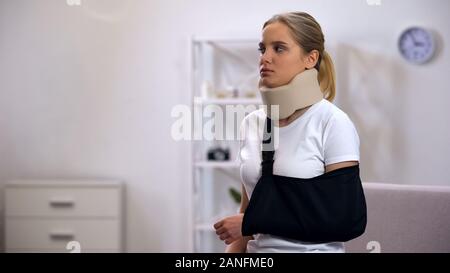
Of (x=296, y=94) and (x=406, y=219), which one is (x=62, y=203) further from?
(x=296, y=94)

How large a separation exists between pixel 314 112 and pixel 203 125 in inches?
68.0

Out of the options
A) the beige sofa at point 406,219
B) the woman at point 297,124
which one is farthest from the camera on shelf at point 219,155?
the woman at point 297,124

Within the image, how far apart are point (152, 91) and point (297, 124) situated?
1781mm

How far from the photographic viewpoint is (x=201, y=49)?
8.89 feet

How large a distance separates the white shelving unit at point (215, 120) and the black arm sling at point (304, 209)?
1579 millimetres

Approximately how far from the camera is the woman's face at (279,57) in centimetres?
99

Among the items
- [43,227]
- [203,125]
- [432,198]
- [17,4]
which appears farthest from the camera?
[203,125]

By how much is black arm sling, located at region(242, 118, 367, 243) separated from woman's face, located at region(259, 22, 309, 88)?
0.11 meters

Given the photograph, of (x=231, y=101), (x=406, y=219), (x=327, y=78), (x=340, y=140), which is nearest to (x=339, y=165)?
(x=340, y=140)

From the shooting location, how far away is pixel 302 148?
97cm

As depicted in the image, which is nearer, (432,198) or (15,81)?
(432,198)
